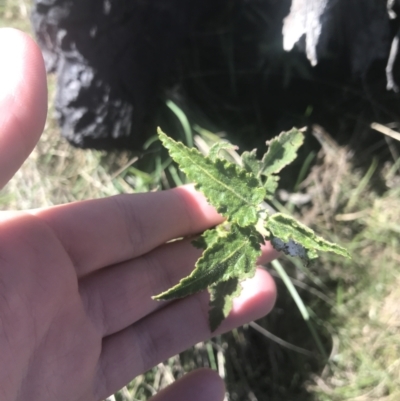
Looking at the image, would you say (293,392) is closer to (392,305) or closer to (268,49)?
(392,305)

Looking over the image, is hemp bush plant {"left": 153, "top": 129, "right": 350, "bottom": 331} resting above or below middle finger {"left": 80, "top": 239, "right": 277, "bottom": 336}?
above

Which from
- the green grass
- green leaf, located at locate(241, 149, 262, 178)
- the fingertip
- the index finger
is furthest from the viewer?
the green grass

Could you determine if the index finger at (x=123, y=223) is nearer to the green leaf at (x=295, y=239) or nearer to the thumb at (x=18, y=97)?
the thumb at (x=18, y=97)

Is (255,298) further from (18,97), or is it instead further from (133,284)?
(18,97)

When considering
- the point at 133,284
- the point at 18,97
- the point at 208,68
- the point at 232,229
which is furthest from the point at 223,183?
the point at 208,68

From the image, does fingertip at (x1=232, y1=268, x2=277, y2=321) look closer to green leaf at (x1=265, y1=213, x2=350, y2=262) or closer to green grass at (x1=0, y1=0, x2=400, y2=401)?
green grass at (x1=0, y1=0, x2=400, y2=401)

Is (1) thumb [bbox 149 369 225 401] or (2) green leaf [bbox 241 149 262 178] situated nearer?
(2) green leaf [bbox 241 149 262 178]

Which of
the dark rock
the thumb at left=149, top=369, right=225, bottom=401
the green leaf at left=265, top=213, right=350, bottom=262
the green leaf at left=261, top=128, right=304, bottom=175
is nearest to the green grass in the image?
the dark rock
